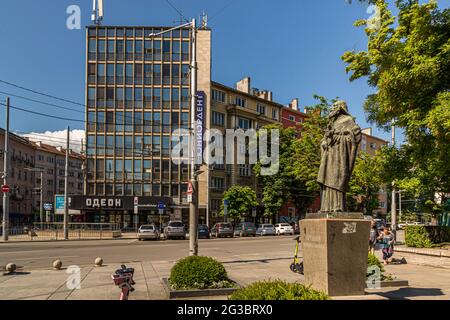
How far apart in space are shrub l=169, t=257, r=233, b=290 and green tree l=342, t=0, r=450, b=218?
8.66 m

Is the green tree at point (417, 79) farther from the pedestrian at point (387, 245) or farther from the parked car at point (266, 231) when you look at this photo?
the parked car at point (266, 231)

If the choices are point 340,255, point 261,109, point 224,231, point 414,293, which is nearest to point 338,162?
point 340,255

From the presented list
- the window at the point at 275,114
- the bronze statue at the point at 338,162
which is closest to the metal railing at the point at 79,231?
the bronze statue at the point at 338,162

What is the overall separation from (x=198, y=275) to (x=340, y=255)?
12.0 feet

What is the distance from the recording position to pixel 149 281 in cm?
1269

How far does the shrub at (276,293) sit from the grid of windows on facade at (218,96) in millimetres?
56540

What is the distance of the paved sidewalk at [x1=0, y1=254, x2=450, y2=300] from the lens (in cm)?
1003

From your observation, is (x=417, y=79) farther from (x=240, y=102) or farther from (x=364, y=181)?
(x=240, y=102)

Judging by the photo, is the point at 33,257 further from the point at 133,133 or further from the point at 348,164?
the point at 133,133

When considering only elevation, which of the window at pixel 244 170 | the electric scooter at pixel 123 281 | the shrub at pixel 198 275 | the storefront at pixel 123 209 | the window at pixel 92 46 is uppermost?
the window at pixel 92 46

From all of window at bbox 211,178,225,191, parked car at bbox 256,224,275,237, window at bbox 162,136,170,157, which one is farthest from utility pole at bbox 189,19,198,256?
window at bbox 211,178,225,191

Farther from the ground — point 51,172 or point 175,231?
point 51,172

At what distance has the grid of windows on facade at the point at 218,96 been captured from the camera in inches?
2422
